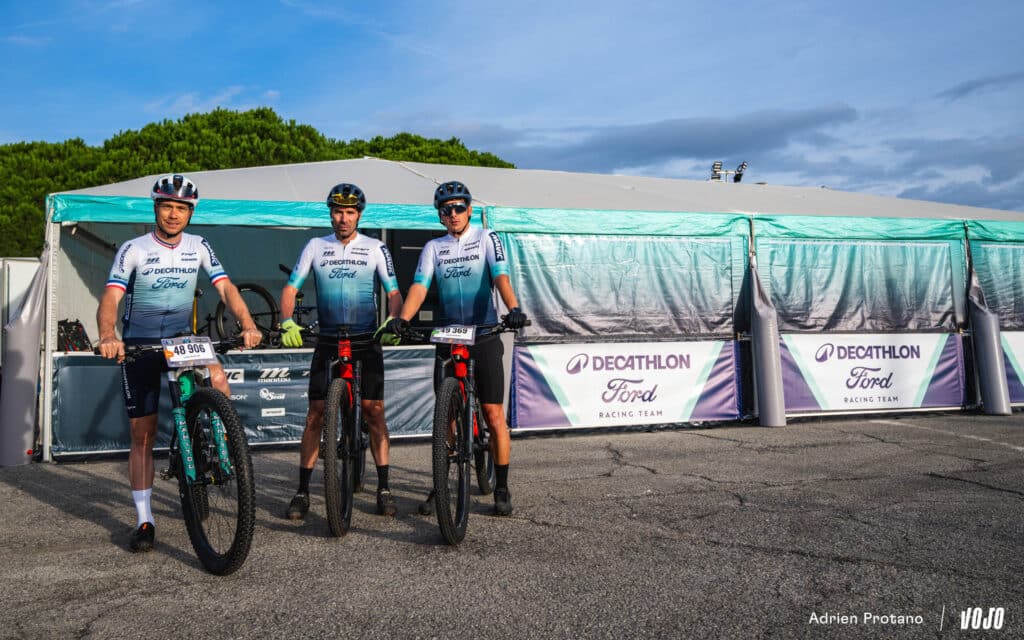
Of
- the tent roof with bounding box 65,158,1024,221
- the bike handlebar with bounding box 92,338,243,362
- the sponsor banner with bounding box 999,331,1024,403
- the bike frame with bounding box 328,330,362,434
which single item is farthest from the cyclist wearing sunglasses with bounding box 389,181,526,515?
the sponsor banner with bounding box 999,331,1024,403

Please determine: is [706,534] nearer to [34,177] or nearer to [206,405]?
[206,405]

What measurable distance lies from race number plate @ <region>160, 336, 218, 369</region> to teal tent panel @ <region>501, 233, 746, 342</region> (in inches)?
207

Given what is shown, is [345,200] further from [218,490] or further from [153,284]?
[218,490]

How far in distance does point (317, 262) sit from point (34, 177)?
1117 inches

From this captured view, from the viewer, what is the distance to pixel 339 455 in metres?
4.47

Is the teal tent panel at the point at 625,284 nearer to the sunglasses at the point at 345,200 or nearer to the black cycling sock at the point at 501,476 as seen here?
the sunglasses at the point at 345,200

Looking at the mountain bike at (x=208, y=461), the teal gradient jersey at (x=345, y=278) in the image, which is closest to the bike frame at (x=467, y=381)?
the teal gradient jersey at (x=345, y=278)

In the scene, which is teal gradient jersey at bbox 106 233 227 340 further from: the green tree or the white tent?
Answer: the green tree

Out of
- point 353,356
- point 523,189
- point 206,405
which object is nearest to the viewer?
point 206,405

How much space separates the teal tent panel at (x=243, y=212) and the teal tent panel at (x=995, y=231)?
7500mm

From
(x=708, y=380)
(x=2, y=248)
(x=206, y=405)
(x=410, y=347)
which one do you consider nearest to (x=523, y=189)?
(x=410, y=347)

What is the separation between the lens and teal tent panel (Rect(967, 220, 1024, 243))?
34.8ft

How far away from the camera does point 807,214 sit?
33.7ft

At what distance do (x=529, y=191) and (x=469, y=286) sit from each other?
543 cm
